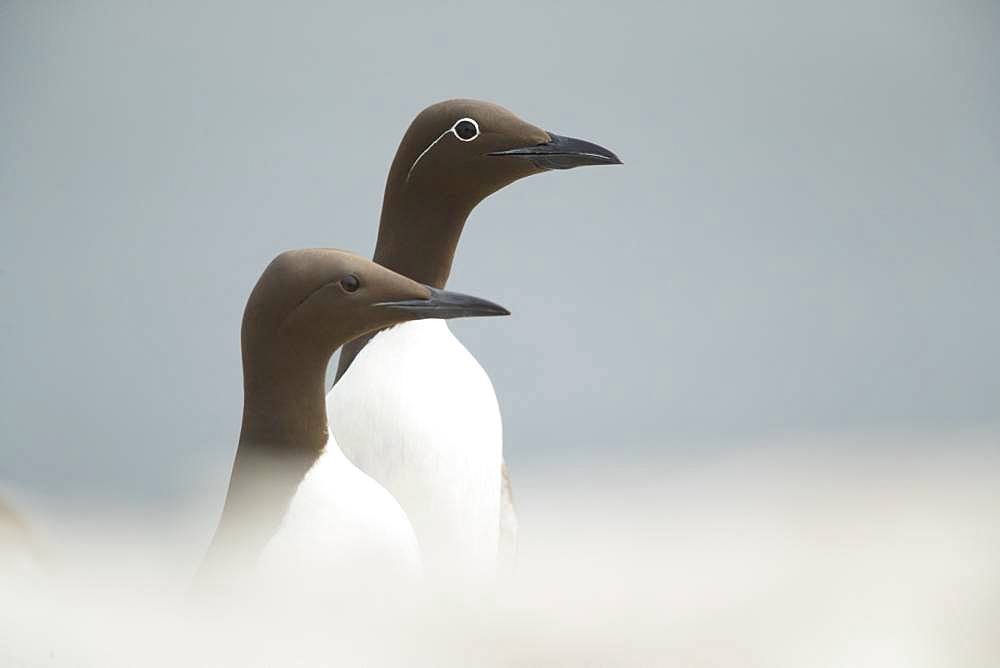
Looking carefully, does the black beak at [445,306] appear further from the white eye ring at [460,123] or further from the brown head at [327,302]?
the white eye ring at [460,123]

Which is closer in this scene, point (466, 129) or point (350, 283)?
point (350, 283)

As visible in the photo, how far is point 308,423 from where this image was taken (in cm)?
57

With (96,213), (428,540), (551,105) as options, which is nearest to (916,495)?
(428,540)

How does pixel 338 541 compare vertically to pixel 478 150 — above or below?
below

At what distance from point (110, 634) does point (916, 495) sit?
0.45 m

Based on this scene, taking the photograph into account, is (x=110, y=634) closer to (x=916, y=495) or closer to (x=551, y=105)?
(x=916, y=495)

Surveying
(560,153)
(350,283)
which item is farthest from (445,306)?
(560,153)

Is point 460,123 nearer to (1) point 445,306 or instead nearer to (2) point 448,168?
(2) point 448,168

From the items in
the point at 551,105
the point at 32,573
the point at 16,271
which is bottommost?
the point at 32,573

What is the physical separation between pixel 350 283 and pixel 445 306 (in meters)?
0.04

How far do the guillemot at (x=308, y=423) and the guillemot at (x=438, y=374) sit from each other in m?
0.08

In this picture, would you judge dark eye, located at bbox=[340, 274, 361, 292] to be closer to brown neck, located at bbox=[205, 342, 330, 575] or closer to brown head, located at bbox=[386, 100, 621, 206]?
brown neck, located at bbox=[205, 342, 330, 575]

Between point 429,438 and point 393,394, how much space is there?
0.09 feet

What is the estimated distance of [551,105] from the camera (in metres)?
0.95
